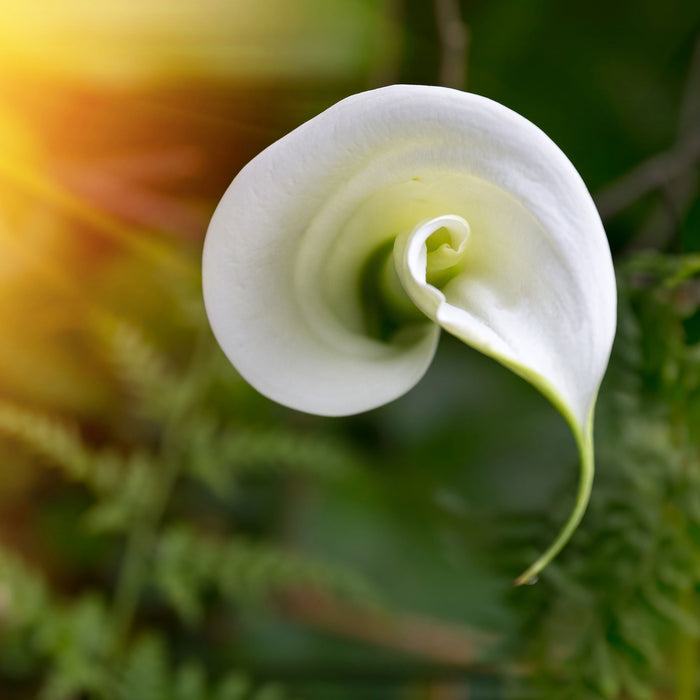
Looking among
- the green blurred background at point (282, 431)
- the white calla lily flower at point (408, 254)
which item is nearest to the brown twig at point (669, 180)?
the green blurred background at point (282, 431)

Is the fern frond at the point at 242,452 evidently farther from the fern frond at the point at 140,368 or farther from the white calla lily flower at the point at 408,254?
the white calla lily flower at the point at 408,254

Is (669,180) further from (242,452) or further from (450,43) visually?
(242,452)

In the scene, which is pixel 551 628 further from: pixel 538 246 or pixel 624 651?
pixel 538 246

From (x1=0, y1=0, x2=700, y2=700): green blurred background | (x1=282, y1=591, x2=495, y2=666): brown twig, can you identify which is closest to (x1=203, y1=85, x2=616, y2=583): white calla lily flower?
(x1=0, y1=0, x2=700, y2=700): green blurred background

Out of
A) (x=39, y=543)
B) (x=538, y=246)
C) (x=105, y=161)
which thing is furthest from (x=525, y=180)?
(x=39, y=543)

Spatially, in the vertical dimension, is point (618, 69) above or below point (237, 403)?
above

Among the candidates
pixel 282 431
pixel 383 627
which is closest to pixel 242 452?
pixel 282 431
